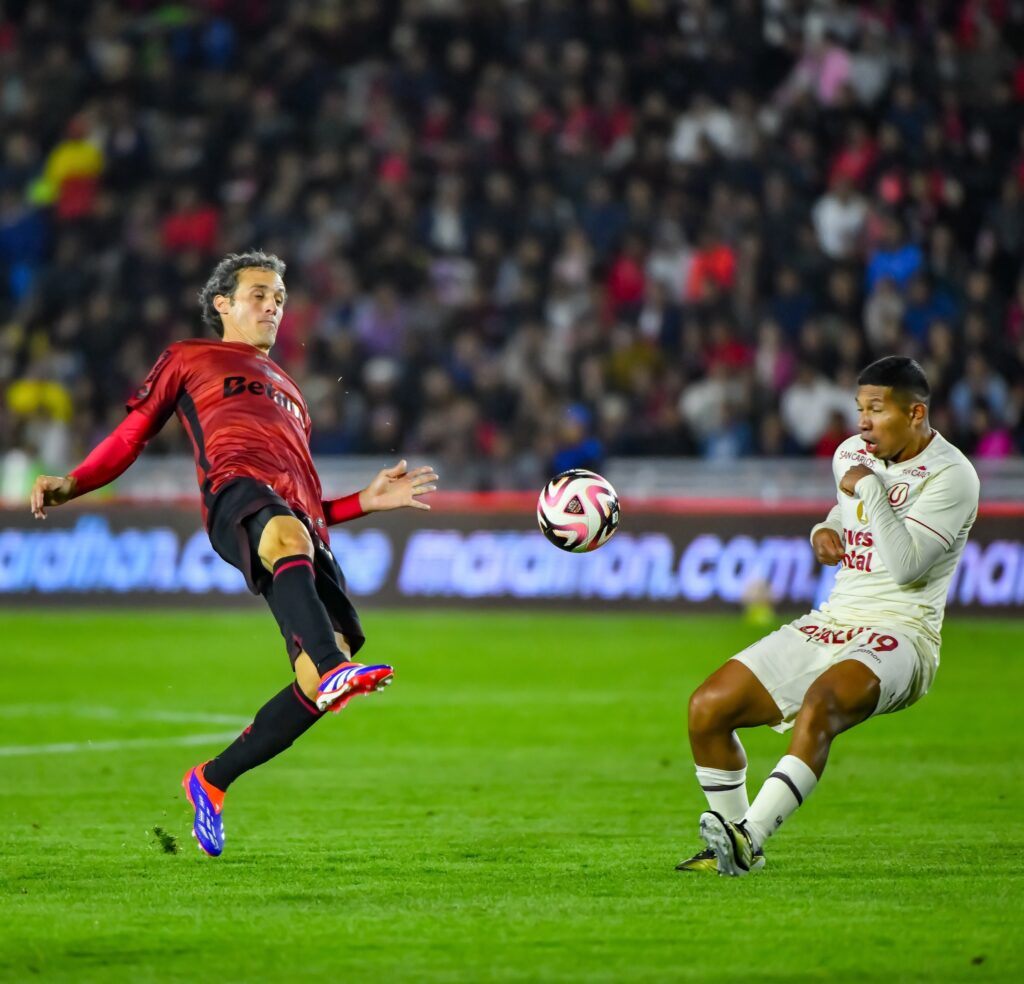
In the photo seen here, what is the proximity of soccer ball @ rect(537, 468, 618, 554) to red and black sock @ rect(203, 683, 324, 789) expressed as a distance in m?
1.34

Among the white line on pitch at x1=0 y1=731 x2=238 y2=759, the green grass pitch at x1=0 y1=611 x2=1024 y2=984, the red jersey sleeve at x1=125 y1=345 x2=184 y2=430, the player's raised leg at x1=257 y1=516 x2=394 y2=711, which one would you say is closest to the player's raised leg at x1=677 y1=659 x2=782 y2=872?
the green grass pitch at x1=0 y1=611 x2=1024 y2=984

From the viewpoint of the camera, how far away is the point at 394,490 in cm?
741

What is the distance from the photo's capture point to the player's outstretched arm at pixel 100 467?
278 inches

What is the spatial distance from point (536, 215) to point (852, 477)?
51.4ft

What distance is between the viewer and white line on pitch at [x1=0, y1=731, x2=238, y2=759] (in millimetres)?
10734

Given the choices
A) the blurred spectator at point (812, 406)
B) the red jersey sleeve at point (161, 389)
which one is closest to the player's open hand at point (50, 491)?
the red jersey sleeve at point (161, 389)

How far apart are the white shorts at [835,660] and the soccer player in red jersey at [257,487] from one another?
151 centimetres

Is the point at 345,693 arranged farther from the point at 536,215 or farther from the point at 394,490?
the point at 536,215

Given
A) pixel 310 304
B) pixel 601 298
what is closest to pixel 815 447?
pixel 601 298

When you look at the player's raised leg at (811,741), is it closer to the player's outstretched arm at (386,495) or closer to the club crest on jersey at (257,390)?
the player's outstretched arm at (386,495)

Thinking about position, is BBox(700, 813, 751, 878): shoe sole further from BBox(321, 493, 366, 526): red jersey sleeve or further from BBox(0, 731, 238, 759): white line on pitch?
BBox(0, 731, 238, 759): white line on pitch

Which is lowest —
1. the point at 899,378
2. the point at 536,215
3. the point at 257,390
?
the point at 257,390

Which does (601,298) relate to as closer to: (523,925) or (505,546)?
(505,546)

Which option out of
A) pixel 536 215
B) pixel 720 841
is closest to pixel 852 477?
pixel 720 841
